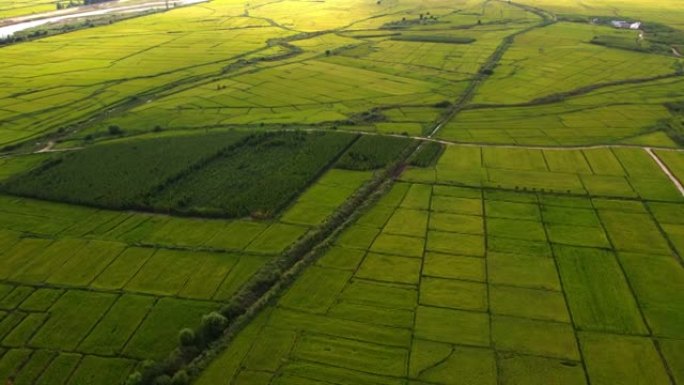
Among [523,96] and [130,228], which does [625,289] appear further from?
[523,96]

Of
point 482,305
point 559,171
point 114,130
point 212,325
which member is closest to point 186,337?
point 212,325

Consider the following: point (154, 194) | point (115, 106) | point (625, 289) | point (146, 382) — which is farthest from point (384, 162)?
point (115, 106)

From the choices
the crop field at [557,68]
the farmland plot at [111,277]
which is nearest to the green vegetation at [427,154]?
the farmland plot at [111,277]

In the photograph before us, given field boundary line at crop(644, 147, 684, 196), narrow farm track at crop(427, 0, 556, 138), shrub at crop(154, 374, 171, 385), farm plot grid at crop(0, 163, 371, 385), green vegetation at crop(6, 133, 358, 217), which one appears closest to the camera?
shrub at crop(154, 374, 171, 385)

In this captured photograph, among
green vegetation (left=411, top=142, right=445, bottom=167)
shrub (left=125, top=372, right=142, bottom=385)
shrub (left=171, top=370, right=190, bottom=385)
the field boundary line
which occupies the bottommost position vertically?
shrub (left=171, top=370, right=190, bottom=385)

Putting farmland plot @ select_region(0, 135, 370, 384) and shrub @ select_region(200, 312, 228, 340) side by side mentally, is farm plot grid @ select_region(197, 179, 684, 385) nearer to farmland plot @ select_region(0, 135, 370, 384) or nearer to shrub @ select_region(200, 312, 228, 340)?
shrub @ select_region(200, 312, 228, 340)

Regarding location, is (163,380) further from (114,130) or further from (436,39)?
(436,39)

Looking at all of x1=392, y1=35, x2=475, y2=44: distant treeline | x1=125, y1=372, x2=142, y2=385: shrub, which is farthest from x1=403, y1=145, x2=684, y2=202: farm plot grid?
x1=392, y1=35, x2=475, y2=44: distant treeline
